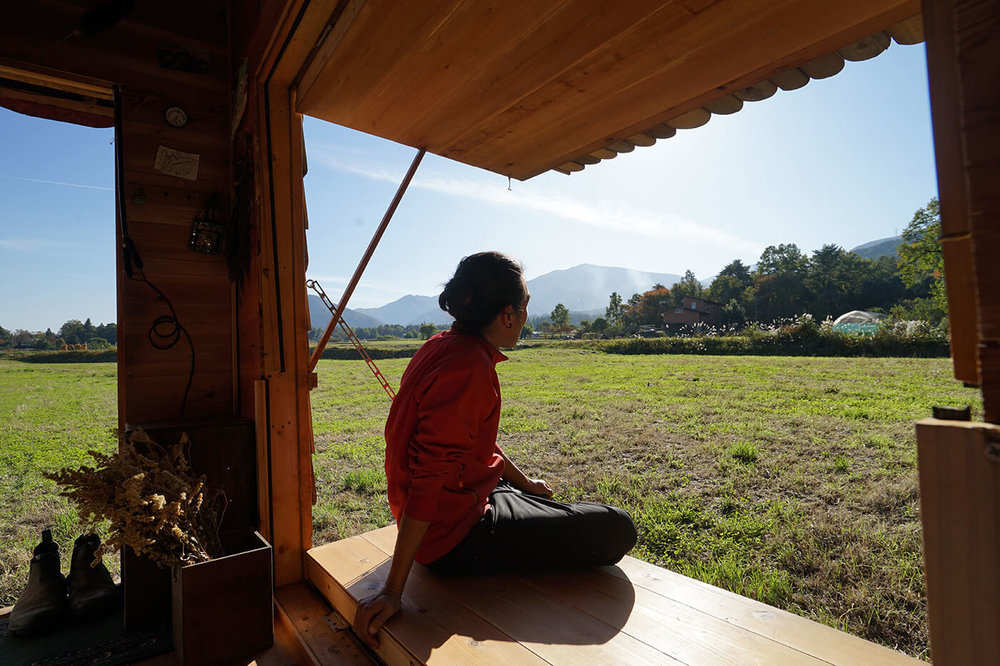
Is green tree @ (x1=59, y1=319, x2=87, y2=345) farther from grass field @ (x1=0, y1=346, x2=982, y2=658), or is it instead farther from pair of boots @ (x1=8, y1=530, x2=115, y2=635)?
pair of boots @ (x1=8, y1=530, x2=115, y2=635)

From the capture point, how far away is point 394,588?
1384 mm

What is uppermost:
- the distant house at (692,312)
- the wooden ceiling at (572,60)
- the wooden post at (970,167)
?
the distant house at (692,312)

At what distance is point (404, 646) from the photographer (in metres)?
1.27

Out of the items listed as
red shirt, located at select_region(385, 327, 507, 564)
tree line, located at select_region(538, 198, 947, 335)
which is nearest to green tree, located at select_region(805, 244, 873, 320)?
tree line, located at select_region(538, 198, 947, 335)

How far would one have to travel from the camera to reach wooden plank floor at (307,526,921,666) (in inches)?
48.0

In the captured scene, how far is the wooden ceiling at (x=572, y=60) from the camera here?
58.2 inches

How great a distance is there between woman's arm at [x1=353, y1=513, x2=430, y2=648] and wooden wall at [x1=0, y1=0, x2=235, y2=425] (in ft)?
4.21

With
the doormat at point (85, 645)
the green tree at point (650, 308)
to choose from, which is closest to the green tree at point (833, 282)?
the green tree at point (650, 308)

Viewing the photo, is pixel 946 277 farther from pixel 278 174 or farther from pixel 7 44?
pixel 7 44

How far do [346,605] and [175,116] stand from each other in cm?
212

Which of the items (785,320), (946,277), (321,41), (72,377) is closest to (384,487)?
(321,41)

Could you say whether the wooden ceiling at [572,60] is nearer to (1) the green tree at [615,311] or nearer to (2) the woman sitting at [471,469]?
(2) the woman sitting at [471,469]

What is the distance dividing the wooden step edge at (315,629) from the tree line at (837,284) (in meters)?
11.1

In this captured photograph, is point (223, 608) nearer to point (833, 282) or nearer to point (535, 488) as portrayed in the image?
point (535, 488)
